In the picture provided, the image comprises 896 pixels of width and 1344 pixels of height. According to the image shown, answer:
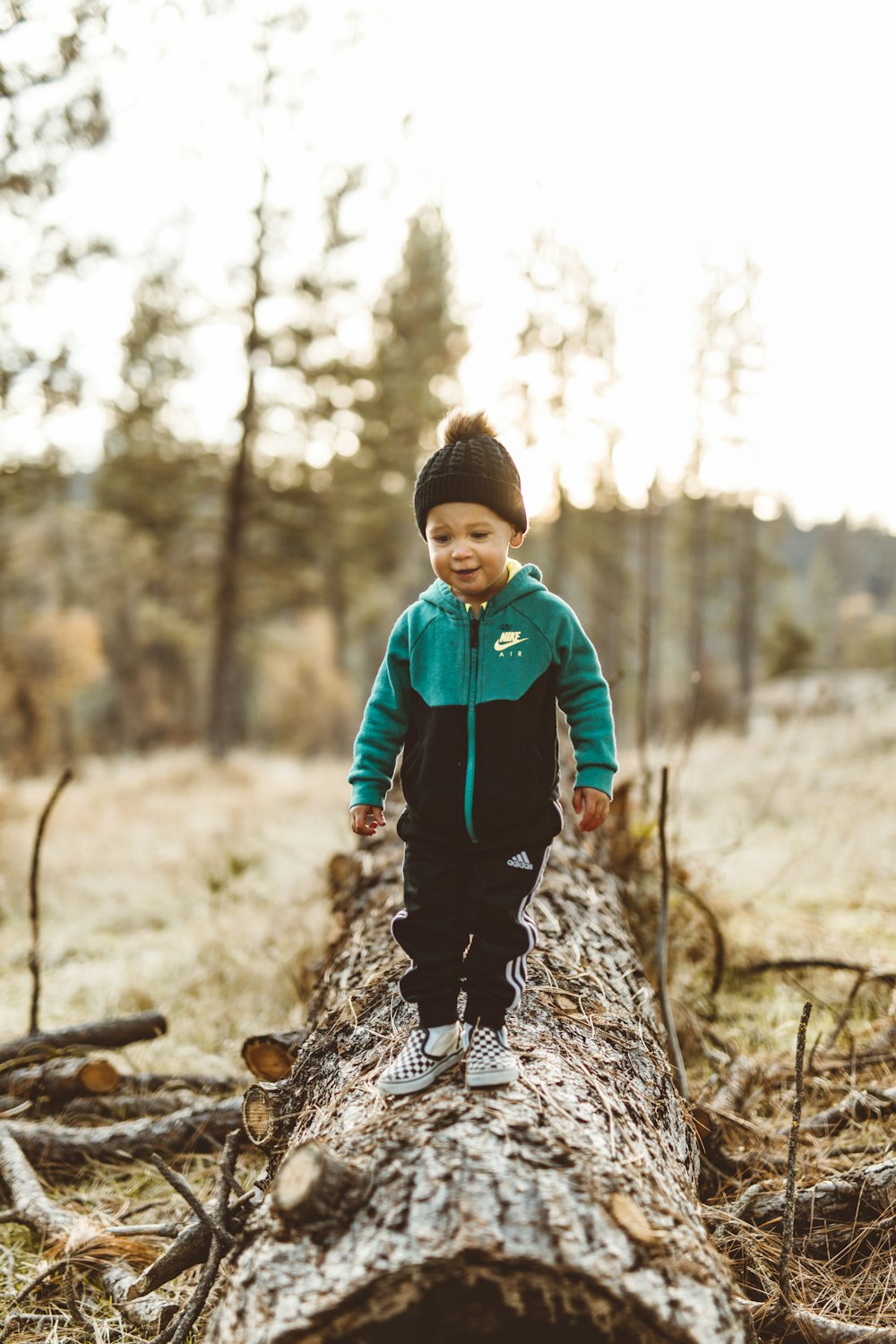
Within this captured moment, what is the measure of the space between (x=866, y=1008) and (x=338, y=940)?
8.73ft

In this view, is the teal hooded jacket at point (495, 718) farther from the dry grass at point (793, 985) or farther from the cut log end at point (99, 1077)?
the cut log end at point (99, 1077)

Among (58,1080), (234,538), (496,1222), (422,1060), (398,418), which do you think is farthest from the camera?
(398,418)

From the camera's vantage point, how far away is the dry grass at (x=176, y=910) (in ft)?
14.4

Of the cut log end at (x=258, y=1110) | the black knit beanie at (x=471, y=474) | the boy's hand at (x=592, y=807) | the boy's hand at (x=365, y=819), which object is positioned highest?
the black knit beanie at (x=471, y=474)

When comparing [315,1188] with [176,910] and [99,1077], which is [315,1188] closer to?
A: [99,1077]

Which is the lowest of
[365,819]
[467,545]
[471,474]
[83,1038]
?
[83,1038]

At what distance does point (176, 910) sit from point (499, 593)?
498 centimetres

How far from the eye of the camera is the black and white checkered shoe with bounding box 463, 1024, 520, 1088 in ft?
6.51

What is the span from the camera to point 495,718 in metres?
2.25

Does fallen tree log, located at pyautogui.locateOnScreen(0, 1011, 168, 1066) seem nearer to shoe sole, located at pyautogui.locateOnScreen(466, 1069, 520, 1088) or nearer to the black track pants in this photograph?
the black track pants

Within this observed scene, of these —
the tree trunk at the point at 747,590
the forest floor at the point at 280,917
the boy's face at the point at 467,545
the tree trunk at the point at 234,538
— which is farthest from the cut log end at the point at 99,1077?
the tree trunk at the point at 747,590

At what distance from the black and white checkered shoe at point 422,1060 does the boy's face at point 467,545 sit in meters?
1.17

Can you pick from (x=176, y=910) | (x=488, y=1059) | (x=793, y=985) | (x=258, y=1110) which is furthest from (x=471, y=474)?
(x=176, y=910)

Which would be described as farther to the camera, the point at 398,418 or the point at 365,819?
the point at 398,418
